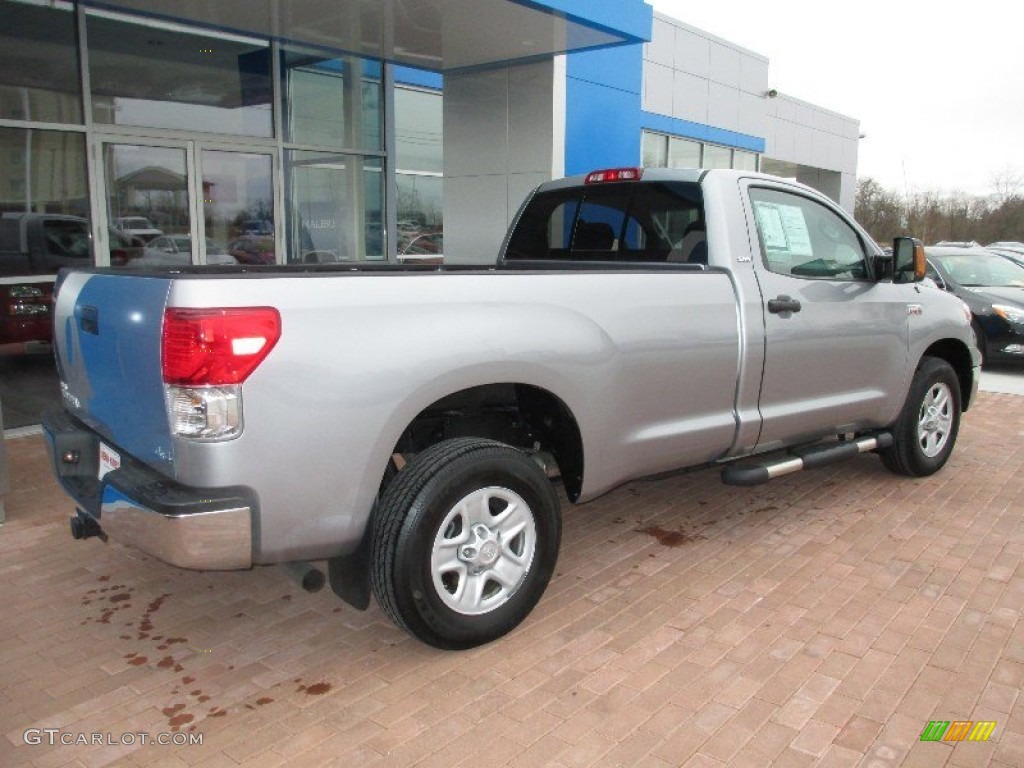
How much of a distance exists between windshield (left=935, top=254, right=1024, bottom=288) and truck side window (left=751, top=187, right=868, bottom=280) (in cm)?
746

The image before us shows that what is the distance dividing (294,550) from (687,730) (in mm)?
1472

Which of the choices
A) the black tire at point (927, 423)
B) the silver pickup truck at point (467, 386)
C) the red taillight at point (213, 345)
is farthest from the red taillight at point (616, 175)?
the red taillight at point (213, 345)

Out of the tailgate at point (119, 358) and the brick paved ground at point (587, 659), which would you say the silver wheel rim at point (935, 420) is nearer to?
the brick paved ground at point (587, 659)

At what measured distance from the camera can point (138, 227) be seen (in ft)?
26.0

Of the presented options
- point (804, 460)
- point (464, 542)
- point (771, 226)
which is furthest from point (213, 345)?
point (804, 460)

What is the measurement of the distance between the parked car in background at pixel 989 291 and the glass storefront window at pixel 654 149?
18.9 feet

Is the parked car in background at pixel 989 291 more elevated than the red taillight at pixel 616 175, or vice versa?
the red taillight at pixel 616 175

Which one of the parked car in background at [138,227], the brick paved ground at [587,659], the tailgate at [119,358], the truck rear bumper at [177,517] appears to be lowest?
the brick paved ground at [587,659]

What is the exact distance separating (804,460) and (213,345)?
333 cm

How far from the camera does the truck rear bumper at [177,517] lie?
2.63 m

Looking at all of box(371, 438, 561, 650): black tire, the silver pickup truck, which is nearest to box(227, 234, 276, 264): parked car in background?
the silver pickup truck

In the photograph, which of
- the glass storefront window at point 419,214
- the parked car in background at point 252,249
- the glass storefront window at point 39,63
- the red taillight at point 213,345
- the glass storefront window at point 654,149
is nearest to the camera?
the red taillight at point 213,345

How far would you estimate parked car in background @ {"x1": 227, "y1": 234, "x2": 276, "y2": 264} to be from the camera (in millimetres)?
8914

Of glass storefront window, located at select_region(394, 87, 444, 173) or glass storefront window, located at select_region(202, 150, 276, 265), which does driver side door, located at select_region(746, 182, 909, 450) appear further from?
glass storefront window, located at select_region(394, 87, 444, 173)
